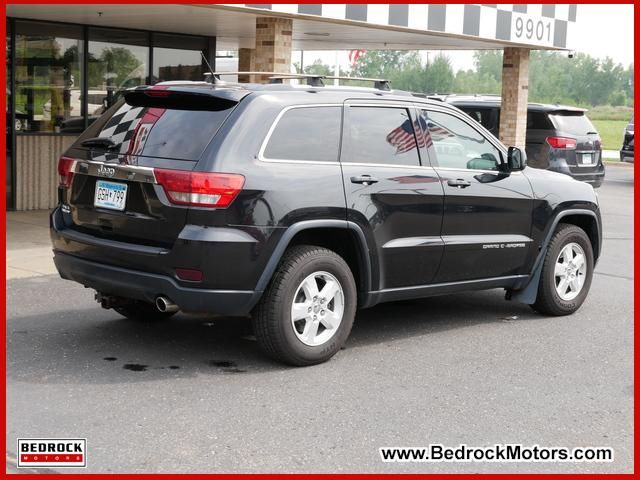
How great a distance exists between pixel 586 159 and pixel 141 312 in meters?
10.9

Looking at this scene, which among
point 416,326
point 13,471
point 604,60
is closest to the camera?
point 13,471

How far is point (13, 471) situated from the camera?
4.36 m

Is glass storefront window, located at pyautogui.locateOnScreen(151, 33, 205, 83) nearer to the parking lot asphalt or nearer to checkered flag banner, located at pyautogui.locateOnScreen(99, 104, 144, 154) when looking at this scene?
the parking lot asphalt

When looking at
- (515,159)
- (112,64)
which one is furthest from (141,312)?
(112,64)

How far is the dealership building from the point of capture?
38.2 feet

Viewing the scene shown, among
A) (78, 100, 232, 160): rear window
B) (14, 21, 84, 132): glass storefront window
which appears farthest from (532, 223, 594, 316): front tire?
(14, 21, 84, 132): glass storefront window

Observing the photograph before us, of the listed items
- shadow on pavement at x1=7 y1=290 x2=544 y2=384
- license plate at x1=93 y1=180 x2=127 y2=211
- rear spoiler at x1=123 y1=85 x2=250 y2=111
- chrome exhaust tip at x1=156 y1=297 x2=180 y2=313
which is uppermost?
rear spoiler at x1=123 y1=85 x2=250 y2=111

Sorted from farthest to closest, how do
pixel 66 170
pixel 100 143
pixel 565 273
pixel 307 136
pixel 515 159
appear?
pixel 565 273 < pixel 515 159 < pixel 66 170 < pixel 100 143 < pixel 307 136

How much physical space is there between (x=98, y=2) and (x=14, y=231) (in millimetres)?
2823

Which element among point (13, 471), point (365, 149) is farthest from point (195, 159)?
point (13, 471)

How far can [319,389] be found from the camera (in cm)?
565

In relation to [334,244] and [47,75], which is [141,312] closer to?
[334,244]

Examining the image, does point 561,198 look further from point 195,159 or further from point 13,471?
point 13,471

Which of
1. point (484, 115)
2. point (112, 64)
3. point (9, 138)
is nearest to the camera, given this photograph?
point (9, 138)
